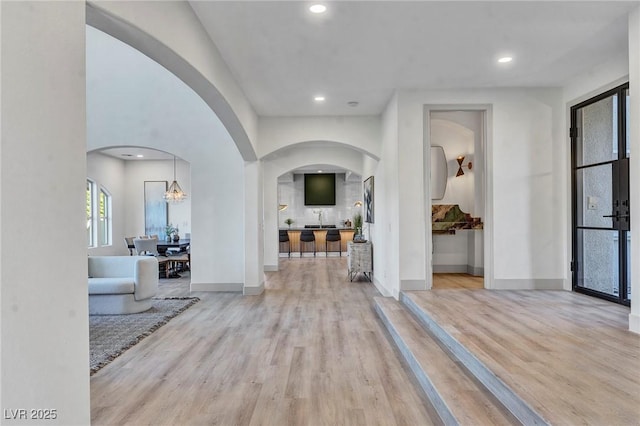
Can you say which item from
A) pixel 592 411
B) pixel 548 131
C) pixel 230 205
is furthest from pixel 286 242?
pixel 592 411

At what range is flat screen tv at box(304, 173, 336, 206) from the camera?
13609 millimetres

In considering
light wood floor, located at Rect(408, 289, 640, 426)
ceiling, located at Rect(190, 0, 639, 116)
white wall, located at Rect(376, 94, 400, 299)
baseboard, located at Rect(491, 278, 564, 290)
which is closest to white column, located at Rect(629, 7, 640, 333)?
ceiling, located at Rect(190, 0, 639, 116)

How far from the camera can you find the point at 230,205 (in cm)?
713

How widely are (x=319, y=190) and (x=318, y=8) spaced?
10289 millimetres

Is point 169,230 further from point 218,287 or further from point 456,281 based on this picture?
point 456,281

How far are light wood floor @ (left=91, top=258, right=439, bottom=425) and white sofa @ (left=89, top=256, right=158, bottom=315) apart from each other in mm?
704

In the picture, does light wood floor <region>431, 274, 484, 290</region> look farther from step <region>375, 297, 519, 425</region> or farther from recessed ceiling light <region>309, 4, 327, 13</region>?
recessed ceiling light <region>309, 4, 327, 13</region>

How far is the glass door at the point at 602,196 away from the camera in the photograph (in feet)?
14.8

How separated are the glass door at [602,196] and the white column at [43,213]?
5.26 metres

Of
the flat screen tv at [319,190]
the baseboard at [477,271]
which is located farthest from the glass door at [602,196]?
the flat screen tv at [319,190]

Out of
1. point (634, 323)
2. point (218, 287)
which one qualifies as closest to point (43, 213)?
point (634, 323)

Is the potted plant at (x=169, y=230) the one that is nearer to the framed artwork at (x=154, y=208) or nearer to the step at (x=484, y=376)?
the framed artwork at (x=154, y=208)

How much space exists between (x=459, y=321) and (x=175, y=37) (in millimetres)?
3573

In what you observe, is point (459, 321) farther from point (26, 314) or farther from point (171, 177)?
point (171, 177)
